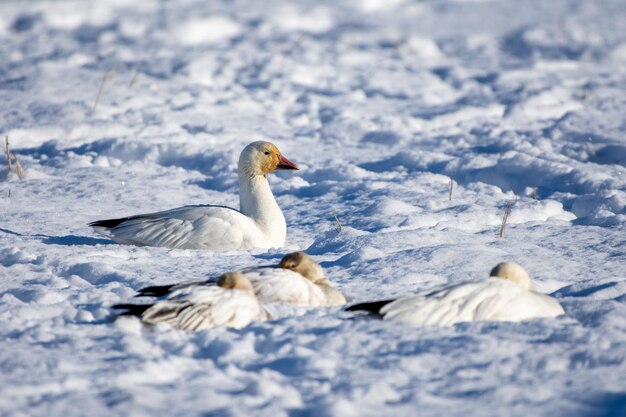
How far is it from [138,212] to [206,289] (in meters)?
2.95

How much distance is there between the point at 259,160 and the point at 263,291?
223cm

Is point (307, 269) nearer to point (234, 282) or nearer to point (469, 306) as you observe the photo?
point (234, 282)

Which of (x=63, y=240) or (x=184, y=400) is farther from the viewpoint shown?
(x=63, y=240)

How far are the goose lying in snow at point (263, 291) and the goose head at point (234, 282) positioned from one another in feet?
0.08

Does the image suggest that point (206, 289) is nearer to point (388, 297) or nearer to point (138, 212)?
point (388, 297)

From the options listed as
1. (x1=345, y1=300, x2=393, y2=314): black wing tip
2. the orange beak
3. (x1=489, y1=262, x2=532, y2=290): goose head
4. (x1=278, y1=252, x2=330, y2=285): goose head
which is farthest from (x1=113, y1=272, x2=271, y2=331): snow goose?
the orange beak

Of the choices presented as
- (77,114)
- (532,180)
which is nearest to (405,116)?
(532,180)

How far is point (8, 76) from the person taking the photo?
11.2m

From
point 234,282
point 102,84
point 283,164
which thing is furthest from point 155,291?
point 102,84

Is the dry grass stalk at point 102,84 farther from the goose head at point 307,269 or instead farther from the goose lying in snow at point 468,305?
the goose lying in snow at point 468,305

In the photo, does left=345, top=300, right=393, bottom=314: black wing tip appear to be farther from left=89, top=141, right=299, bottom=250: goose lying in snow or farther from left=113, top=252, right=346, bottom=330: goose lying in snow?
left=89, top=141, right=299, bottom=250: goose lying in snow

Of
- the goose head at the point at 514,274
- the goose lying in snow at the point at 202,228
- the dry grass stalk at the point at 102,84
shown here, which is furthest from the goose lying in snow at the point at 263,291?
the dry grass stalk at the point at 102,84

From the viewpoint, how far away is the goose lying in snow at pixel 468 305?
4.00 meters

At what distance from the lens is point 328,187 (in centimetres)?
770
